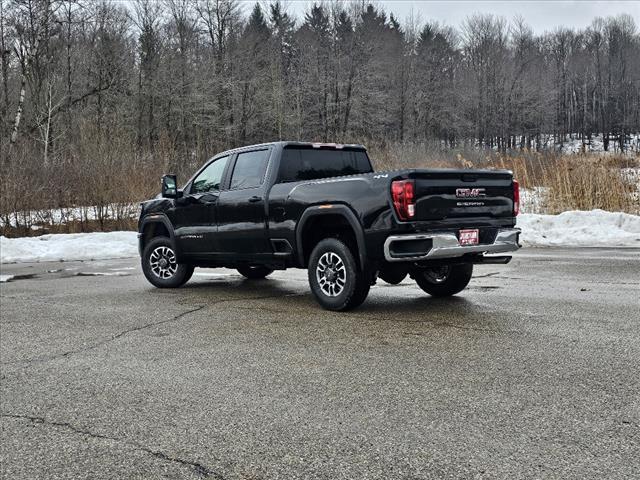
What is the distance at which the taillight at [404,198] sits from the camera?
20.6ft

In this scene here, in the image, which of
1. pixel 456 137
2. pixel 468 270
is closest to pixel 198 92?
pixel 456 137

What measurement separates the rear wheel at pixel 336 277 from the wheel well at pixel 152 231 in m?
3.51

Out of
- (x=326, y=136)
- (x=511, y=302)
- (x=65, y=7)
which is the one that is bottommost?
(x=511, y=302)

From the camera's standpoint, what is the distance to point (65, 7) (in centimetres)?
3606

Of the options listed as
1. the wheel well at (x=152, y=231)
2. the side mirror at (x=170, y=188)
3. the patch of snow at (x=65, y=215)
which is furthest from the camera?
the patch of snow at (x=65, y=215)

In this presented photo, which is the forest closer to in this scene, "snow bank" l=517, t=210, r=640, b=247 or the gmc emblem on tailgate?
"snow bank" l=517, t=210, r=640, b=247

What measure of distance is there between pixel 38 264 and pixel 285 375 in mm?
11658

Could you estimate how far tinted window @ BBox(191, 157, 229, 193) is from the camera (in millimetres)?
8758

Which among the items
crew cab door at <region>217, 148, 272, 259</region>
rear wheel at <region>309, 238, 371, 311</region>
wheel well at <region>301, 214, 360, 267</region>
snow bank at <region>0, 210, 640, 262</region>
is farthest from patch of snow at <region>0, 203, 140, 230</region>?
rear wheel at <region>309, 238, 371, 311</region>

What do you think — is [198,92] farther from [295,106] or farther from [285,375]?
[285,375]

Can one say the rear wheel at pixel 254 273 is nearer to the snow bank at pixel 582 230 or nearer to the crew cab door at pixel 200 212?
the crew cab door at pixel 200 212

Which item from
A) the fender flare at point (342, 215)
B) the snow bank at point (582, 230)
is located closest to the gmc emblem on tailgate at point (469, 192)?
the fender flare at point (342, 215)

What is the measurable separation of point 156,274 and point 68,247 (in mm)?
8120

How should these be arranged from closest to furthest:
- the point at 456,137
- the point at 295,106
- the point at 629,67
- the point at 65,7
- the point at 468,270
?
the point at 468,270 → the point at 65,7 → the point at 295,106 → the point at 456,137 → the point at 629,67
